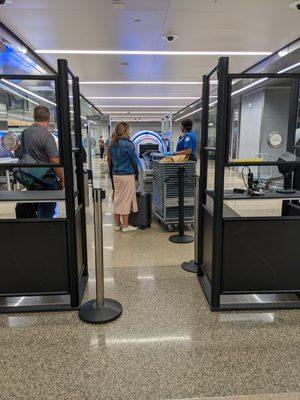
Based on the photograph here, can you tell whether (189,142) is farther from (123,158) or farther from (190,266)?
(190,266)

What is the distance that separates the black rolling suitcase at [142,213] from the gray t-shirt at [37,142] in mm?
1966

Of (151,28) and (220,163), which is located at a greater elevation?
(151,28)

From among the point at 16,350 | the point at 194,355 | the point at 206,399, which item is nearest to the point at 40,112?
the point at 16,350

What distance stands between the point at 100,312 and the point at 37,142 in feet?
5.48

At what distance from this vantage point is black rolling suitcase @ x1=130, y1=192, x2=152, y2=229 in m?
4.77

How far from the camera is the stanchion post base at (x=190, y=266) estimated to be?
3.31 m

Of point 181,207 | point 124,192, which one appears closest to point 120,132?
point 124,192

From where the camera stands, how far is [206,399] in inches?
66.0

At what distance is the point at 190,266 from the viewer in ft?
11.1

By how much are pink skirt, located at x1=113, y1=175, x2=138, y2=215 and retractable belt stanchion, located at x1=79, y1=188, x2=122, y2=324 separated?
2.06 meters

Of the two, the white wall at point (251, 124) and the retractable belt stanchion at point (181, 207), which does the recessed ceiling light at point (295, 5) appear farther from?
the white wall at point (251, 124)

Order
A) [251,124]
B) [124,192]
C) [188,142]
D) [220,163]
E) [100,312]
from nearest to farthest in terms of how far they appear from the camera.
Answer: [220,163], [100,312], [124,192], [188,142], [251,124]

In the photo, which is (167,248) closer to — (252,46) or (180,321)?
(180,321)

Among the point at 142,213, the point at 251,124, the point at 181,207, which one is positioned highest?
the point at 251,124
